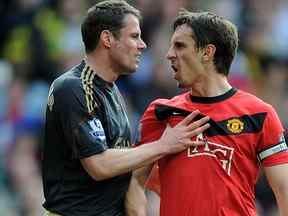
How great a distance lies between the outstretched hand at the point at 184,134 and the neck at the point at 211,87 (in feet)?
0.54

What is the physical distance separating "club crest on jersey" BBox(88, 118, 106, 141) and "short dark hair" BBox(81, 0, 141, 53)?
580mm

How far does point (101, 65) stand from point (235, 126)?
103cm

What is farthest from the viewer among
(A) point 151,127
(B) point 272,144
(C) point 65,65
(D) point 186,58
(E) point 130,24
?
(C) point 65,65

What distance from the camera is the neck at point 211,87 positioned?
6980mm

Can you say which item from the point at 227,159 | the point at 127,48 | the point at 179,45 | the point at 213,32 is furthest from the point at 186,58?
the point at 227,159

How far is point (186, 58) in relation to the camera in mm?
6984

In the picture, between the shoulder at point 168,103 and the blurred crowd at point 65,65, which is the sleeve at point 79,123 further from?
the blurred crowd at point 65,65

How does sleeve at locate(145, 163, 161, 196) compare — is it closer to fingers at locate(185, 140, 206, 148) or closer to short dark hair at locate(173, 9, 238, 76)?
fingers at locate(185, 140, 206, 148)

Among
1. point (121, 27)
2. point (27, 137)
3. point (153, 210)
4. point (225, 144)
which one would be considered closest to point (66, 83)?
point (121, 27)

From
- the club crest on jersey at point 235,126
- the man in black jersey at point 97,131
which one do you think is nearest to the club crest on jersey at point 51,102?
the man in black jersey at point 97,131

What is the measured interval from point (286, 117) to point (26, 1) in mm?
3454

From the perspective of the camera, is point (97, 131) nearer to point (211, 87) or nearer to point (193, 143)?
point (193, 143)

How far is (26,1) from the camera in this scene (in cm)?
1319

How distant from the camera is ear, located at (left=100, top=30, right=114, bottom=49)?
7238 millimetres
